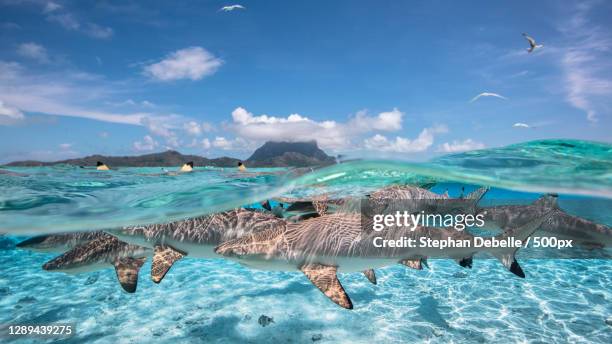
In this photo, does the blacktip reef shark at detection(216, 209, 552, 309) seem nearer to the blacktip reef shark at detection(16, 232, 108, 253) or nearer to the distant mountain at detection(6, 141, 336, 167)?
the distant mountain at detection(6, 141, 336, 167)

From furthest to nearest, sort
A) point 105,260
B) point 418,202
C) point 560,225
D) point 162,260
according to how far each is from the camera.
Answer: point 418,202, point 560,225, point 105,260, point 162,260

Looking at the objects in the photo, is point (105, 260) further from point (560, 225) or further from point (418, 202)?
point (560, 225)

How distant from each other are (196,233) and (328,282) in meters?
3.92

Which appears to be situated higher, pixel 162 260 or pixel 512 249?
pixel 512 249

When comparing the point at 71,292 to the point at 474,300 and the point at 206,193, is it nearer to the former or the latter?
the point at 206,193

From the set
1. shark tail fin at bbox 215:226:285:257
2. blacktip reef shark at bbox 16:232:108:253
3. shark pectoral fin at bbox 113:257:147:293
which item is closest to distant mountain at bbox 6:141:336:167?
shark tail fin at bbox 215:226:285:257

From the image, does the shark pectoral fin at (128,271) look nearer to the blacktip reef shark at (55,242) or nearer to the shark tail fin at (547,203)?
the blacktip reef shark at (55,242)

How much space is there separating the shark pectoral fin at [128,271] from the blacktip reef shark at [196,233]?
1.56 feet

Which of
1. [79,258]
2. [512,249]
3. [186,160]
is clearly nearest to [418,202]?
[512,249]

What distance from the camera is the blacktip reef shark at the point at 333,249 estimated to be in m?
5.50

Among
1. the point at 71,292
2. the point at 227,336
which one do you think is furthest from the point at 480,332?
the point at 71,292

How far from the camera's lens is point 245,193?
413 inches

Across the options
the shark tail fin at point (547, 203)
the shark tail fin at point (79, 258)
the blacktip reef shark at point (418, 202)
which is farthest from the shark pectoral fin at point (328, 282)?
the shark tail fin at point (547, 203)

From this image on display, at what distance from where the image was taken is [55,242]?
9.27 metres
